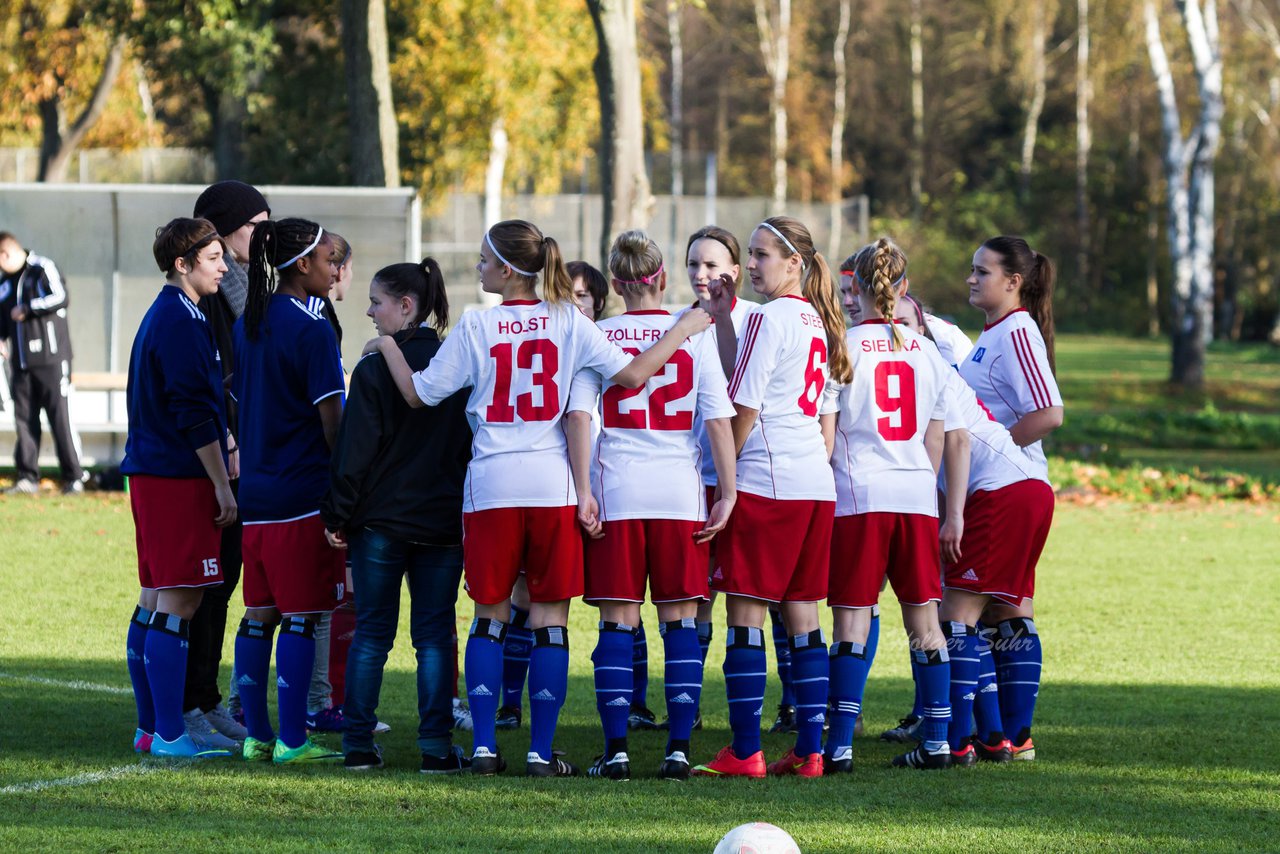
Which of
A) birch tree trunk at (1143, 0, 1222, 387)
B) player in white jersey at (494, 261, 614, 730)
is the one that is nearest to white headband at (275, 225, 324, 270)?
player in white jersey at (494, 261, 614, 730)

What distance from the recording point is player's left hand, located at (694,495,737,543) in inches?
239

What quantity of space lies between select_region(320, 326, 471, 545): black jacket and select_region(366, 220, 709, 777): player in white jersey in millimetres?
92

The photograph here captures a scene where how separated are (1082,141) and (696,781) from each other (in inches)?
2230

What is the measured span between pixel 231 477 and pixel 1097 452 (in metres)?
17.4

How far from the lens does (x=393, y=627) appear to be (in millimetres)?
6133

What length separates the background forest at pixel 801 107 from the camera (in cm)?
2948

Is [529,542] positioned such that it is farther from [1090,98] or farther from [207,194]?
[1090,98]

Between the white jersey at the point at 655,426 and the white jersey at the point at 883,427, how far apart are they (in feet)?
1.84

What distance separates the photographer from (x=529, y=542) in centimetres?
600

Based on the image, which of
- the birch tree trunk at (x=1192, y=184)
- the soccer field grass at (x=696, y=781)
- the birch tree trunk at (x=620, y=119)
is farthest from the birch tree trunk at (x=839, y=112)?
the soccer field grass at (x=696, y=781)

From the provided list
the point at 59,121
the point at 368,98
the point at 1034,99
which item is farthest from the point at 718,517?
the point at 1034,99

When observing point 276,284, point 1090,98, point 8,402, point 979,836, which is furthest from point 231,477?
point 1090,98

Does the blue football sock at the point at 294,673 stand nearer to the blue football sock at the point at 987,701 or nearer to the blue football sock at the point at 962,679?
the blue football sock at the point at 962,679

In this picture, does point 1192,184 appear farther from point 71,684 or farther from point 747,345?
point 71,684
